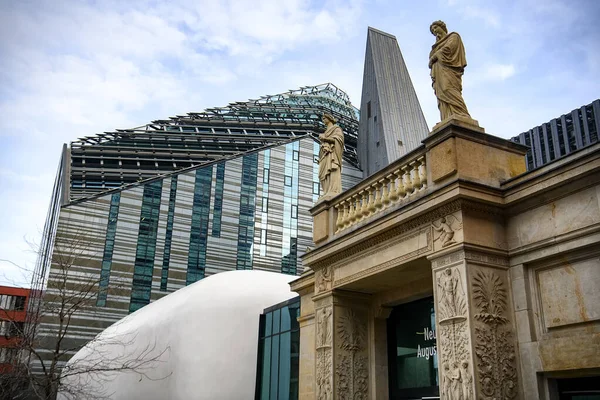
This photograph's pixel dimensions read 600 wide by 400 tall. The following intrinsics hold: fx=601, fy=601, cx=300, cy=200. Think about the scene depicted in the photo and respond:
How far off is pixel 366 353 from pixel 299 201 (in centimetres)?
4545

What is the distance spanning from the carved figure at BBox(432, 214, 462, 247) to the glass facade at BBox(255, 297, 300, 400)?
33.4ft

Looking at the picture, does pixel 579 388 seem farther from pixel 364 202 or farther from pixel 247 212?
pixel 247 212

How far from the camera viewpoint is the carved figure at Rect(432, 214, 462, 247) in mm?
8695

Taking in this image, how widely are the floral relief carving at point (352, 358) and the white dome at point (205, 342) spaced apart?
1035cm

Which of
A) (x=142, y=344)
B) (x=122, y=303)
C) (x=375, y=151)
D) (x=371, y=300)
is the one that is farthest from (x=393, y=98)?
(x=371, y=300)

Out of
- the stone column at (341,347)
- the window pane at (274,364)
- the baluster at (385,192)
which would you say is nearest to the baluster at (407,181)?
the baluster at (385,192)

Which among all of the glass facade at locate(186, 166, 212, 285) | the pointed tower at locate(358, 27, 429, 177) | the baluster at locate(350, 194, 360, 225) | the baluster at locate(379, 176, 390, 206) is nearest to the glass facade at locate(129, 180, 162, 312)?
the glass facade at locate(186, 166, 212, 285)

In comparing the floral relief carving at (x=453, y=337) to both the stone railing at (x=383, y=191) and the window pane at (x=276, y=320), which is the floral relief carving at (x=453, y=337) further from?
the window pane at (x=276, y=320)

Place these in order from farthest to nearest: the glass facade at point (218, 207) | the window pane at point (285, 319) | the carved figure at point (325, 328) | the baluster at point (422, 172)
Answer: the glass facade at point (218, 207), the window pane at point (285, 319), the carved figure at point (325, 328), the baluster at point (422, 172)

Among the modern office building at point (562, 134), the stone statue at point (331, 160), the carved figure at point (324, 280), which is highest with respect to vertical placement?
the modern office building at point (562, 134)

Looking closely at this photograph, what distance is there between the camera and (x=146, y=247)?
51531 mm

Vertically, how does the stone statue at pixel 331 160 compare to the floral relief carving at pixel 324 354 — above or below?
above

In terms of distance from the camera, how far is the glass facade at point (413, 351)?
1104cm

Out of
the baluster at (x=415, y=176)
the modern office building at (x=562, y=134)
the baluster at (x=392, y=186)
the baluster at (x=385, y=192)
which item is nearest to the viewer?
the baluster at (x=415, y=176)
